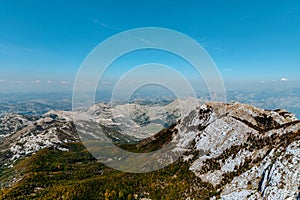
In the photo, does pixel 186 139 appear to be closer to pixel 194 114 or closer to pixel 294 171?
pixel 194 114

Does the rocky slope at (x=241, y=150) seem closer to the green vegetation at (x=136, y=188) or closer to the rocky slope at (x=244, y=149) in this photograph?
the rocky slope at (x=244, y=149)

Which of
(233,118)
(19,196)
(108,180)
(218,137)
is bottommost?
(19,196)

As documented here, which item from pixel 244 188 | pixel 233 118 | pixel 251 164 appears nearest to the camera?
pixel 244 188

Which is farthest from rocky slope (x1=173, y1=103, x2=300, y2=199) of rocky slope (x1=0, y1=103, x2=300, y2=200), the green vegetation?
the green vegetation

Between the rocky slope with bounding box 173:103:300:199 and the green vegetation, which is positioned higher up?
the rocky slope with bounding box 173:103:300:199

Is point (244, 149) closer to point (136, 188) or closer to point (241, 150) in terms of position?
point (241, 150)

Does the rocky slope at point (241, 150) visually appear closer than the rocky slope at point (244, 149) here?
No

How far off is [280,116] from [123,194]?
340 ft

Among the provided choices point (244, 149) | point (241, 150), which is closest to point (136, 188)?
point (241, 150)

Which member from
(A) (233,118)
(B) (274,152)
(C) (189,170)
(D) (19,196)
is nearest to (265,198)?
(B) (274,152)

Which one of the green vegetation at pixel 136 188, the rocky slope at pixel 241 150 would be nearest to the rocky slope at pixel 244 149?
the rocky slope at pixel 241 150

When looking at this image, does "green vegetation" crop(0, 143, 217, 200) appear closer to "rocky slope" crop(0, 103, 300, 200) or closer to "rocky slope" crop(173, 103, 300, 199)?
"rocky slope" crop(0, 103, 300, 200)

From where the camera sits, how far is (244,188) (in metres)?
85.4

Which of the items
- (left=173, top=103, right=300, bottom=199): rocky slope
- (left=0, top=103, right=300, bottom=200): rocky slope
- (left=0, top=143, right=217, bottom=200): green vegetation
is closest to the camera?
(left=173, top=103, right=300, bottom=199): rocky slope
